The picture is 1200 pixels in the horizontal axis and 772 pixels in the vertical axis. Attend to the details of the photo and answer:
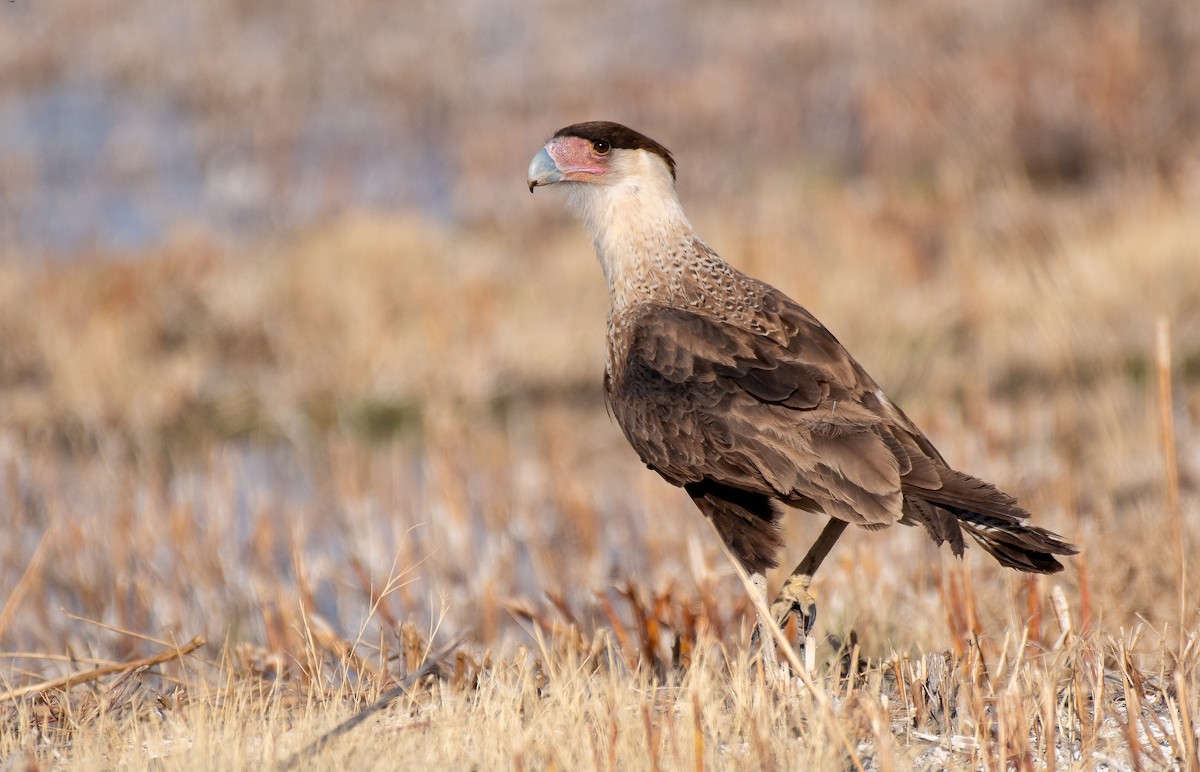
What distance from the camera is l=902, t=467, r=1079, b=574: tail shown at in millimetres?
3119

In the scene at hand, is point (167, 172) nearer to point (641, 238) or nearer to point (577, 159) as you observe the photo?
point (577, 159)

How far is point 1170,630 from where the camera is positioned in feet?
13.6

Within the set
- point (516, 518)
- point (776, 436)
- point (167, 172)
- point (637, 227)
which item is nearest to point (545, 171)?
point (637, 227)

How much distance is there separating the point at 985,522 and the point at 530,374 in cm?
624

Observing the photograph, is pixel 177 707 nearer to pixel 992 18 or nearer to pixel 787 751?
pixel 787 751

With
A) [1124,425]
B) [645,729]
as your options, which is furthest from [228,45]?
[645,729]

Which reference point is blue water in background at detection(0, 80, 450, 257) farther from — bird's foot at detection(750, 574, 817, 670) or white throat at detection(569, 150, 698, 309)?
bird's foot at detection(750, 574, 817, 670)

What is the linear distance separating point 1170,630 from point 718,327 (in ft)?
5.82

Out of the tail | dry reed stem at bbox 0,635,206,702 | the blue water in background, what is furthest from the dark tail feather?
the blue water in background

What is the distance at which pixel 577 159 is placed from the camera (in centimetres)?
399

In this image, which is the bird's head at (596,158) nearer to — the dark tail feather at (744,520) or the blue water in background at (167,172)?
the dark tail feather at (744,520)

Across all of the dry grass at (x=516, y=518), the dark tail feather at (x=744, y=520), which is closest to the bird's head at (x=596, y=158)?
the dark tail feather at (x=744, y=520)

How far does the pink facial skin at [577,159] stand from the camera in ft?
13.1

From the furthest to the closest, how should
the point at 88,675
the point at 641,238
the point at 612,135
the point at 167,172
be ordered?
the point at 167,172
the point at 612,135
the point at 641,238
the point at 88,675
